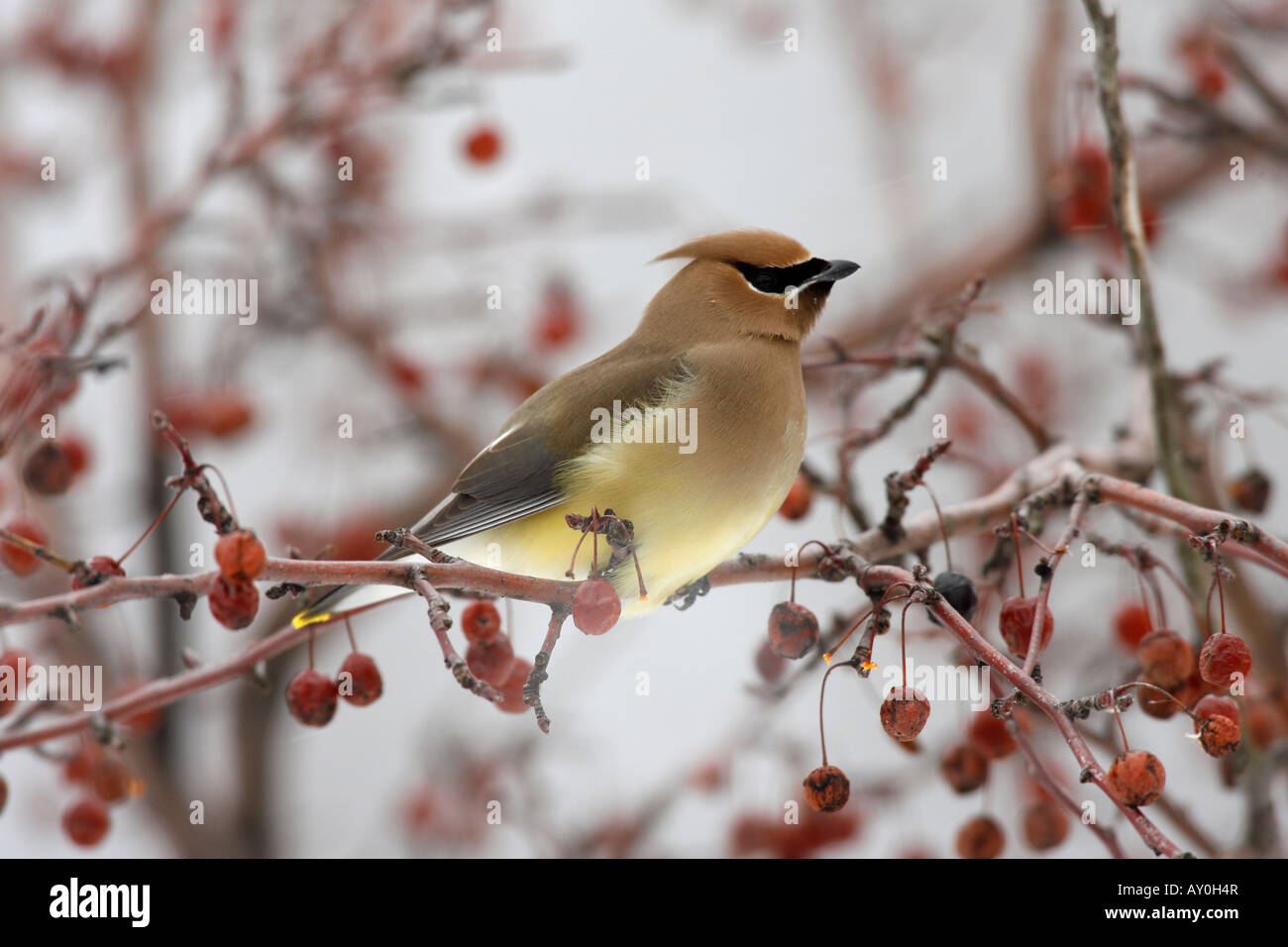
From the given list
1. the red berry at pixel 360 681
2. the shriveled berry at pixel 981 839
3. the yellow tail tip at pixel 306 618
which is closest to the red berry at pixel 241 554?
the yellow tail tip at pixel 306 618

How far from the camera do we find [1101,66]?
1.61 m

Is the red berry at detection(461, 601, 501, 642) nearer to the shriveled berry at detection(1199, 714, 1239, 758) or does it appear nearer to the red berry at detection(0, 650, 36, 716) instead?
the red berry at detection(0, 650, 36, 716)

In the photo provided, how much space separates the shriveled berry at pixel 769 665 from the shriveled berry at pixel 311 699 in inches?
24.3

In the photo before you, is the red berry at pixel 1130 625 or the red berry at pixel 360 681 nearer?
the red berry at pixel 360 681

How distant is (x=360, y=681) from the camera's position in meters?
1.53

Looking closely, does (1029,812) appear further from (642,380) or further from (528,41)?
(528,41)

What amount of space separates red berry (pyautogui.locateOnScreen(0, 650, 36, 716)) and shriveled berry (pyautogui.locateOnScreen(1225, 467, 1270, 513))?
5.93 feet

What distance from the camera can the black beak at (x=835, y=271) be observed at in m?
1.71

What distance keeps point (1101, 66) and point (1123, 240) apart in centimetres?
24

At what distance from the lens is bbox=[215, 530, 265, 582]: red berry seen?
111cm

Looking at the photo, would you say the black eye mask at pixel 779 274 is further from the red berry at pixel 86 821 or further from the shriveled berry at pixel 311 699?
the red berry at pixel 86 821

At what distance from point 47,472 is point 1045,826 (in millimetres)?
1495

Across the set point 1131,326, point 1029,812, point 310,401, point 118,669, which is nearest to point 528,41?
point 310,401
